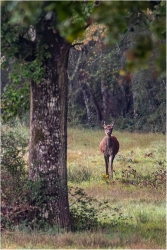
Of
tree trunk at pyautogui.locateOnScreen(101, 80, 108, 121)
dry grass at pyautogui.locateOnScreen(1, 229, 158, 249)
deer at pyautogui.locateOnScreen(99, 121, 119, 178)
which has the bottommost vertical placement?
dry grass at pyautogui.locateOnScreen(1, 229, 158, 249)

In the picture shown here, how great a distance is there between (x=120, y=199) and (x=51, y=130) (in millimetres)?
4748

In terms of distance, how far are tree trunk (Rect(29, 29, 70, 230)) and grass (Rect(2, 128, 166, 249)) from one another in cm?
→ 82

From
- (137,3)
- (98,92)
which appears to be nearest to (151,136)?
(98,92)

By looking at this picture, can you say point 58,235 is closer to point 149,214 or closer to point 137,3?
→ point 149,214

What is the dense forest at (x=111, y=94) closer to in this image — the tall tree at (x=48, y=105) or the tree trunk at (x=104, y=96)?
the tree trunk at (x=104, y=96)

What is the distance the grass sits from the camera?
9.15 m

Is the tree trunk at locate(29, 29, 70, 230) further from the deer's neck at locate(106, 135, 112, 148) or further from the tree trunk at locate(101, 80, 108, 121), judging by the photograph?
the tree trunk at locate(101, 80, 108, 121)

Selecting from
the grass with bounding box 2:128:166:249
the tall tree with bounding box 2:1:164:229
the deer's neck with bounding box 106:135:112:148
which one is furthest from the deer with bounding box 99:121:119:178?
the tall tree with bounding box 2:1:164:229

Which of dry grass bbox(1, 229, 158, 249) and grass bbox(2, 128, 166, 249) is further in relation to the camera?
grass bbox(2, 128, 166, 249)

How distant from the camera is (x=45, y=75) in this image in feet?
33.6

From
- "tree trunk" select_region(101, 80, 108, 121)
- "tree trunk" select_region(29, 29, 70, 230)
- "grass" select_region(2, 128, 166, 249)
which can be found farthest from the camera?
"tree trunk" select_region(101, 80, 108, 121)

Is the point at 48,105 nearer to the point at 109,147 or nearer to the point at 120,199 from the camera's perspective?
the point at 120,199

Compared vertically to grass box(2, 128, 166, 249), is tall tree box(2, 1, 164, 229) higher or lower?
higher

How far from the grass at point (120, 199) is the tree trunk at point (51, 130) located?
32.3 inches
